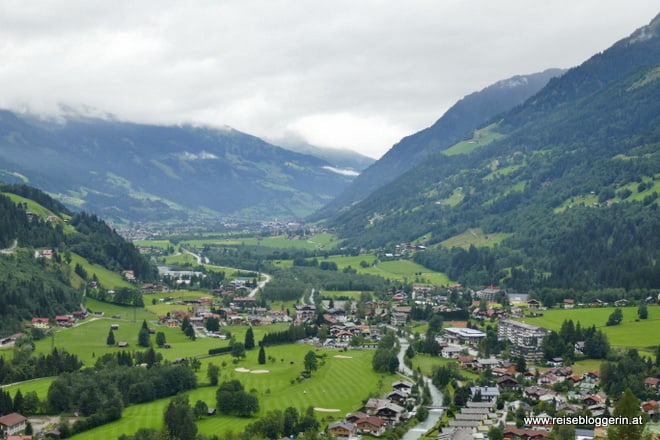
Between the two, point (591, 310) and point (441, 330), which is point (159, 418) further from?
point (591, 310)

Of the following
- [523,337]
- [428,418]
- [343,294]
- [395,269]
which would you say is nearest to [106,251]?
[343,294]

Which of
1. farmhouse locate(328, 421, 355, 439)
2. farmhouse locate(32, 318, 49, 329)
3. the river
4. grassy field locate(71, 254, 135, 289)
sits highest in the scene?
grassy field locate(71, 254, 135, 289)

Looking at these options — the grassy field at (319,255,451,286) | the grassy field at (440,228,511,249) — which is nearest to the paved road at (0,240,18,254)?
the grassy field at (319,255,451,286)

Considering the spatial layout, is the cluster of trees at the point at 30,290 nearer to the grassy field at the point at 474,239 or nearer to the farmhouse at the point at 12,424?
the farmhouse at the point at 12,424

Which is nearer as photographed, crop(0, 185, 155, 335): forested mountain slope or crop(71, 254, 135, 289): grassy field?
crop(0, 185, 155, 335): forested mountain slope

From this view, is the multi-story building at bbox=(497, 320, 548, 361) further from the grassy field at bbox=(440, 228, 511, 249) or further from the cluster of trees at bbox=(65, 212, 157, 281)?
the grassy field at bbox=(440, 228, 511, 249)

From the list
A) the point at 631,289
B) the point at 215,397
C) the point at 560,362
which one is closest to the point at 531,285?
the point at 631,289

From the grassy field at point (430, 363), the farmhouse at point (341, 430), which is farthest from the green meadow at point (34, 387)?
the grassy field at point (430, 363)
